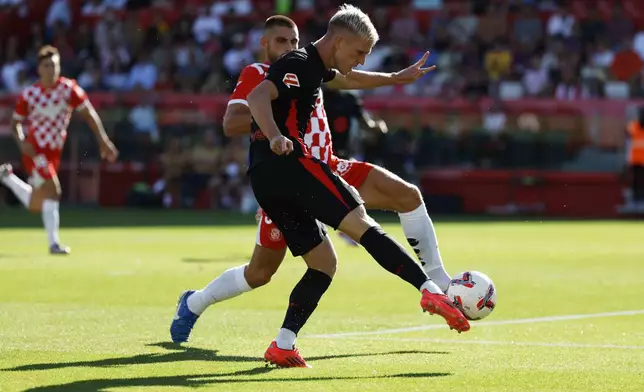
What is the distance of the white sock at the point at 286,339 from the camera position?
6.98 metres

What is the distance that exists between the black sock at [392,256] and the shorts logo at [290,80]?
2.85 ft

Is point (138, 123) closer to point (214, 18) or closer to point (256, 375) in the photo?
point (214, 18)

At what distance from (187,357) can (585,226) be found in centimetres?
1670

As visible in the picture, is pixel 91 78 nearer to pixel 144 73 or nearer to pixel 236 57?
pixel 144 73

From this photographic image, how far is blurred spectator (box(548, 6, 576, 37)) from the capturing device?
3011 centimetres

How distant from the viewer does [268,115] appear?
6.81 m

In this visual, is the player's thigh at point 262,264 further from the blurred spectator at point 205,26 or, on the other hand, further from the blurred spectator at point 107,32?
the blurred spectator at point 107,32

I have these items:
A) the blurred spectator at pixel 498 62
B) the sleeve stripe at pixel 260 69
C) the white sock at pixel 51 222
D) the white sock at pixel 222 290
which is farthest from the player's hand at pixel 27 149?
the blurred spectator at pixel 498 62

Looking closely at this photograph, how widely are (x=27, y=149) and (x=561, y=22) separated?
1699 centimetres

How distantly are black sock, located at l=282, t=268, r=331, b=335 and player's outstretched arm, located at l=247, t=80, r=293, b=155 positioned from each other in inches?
31.9

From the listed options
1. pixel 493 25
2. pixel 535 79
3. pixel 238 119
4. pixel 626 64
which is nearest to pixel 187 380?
pixel 238 119

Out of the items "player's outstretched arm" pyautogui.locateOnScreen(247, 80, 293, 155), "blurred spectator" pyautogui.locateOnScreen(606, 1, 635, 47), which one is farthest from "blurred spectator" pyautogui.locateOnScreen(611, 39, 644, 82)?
"player's outstretched arm" pyautogui.locateOnScreen(247, 80, 293, 155)

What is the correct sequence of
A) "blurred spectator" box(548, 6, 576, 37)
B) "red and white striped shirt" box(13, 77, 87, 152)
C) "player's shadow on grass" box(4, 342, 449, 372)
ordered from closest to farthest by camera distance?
"player's shadow on grass" box(4, 342, 449, 372) < "red and white striped shirt" box(13, 77, 87, 152) < "blurred spectator" box(548, 6, 576, 37)

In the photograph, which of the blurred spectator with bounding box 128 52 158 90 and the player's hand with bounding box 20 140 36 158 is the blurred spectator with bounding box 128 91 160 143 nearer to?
the blurred spectator with bounding box 128 52 158 90
